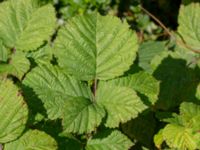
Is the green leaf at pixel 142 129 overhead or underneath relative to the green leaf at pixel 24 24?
underneath

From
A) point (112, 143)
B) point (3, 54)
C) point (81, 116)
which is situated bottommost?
point (112, 143)

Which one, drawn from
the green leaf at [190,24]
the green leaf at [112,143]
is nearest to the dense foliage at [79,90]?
the green leaf at [112,143]

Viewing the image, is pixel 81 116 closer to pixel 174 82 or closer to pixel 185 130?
pixel 185 130

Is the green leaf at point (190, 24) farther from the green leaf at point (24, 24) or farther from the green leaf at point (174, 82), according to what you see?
the green leaf at point (24, 24)

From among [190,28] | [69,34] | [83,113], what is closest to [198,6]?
[190,28]

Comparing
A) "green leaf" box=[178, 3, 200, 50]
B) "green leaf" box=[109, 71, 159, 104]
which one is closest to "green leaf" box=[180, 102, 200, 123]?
"green leaf" box=[109, 71, 159, 104]

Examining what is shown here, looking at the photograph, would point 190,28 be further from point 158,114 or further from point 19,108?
point 19,108

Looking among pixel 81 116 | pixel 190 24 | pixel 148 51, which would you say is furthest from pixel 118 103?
pixel 148 51

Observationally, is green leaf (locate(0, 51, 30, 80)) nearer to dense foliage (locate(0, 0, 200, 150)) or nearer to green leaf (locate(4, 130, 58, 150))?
dense foliage (locate(0, 0, 200, 150))
